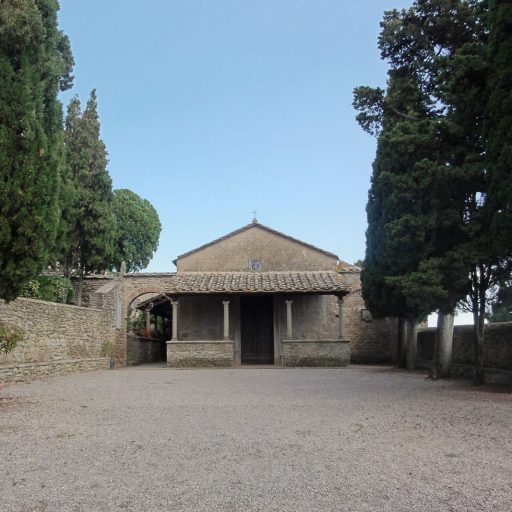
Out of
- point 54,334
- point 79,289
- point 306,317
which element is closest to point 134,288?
point 79,289

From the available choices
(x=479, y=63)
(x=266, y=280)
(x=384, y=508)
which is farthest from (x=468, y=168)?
(x=266, y=280)

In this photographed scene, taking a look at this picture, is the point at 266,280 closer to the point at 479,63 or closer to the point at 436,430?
the point at 479,63

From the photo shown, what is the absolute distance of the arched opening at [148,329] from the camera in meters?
20.9

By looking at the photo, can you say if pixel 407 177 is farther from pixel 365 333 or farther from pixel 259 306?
pixel 365 333

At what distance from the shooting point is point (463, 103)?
359 inches

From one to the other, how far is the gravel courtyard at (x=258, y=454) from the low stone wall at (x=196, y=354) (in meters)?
9.17

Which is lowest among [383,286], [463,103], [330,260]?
[383,286]

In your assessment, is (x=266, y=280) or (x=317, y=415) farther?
(x=266, y=280)

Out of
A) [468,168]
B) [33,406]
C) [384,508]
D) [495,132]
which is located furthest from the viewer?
[468,168]

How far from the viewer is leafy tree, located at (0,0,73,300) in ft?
26.9

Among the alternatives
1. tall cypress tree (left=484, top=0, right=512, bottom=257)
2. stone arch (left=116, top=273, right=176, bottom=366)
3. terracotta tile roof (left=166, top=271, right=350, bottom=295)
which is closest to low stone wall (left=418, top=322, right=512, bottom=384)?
tall cypress tree (left=484, top=0, right=512, bottom=257)

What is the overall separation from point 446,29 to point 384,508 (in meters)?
11.3

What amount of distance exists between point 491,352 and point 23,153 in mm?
10880

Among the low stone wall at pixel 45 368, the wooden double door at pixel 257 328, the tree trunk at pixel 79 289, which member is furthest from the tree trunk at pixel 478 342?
the tree trunk at pixel 79 289
